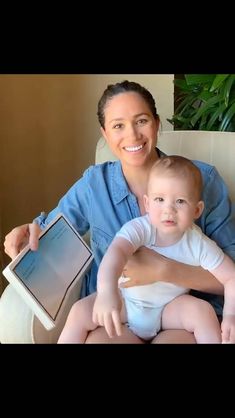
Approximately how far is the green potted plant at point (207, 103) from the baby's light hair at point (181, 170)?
58 cm

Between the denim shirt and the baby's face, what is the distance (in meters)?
0.18

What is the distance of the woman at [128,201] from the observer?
1251 mm

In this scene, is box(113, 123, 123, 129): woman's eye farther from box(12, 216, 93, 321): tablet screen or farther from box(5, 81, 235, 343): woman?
box(12, 216, 93, 321): tablet screen

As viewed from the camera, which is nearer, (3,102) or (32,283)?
(32,283)

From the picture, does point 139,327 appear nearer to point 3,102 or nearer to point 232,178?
point 232,178

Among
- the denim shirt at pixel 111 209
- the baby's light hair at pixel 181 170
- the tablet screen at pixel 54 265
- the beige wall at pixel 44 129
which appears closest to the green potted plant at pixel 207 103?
the beige wall at pixel 44 129

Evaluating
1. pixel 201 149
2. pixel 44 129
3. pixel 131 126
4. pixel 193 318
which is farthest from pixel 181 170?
pixel 44 129

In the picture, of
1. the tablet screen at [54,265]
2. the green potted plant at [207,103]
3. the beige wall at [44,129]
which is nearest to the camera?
the tablet screen at [54,265]

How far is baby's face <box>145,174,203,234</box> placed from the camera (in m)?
1.20

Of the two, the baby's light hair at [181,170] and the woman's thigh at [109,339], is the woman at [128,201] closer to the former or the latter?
the woman's thigh at [109,339]
